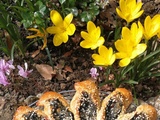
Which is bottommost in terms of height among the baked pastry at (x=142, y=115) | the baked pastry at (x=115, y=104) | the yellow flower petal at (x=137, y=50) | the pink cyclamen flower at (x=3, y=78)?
the baked pastry at (x=142, y=115)

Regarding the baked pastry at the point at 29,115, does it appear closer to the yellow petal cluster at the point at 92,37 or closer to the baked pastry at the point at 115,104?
the baked pastry at the point at 115,104

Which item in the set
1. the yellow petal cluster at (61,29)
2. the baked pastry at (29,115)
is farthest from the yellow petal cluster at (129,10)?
the baked pastry at (29,115)

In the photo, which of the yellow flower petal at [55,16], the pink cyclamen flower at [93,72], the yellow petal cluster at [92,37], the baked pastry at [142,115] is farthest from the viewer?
the pink cyclamen flower at [93,72]

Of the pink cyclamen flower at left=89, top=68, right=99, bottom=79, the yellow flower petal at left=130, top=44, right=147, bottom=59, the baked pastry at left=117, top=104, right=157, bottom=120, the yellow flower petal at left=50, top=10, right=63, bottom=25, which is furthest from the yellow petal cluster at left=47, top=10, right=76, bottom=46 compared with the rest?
the baked pastry at left=117, top=104, right=157, bottom=120

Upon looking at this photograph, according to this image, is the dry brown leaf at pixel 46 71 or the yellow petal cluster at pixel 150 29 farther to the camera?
the dry brown leaf at pixel 46 71

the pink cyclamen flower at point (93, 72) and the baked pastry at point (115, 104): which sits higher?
the pink cyclamen flower at point (93, 72)

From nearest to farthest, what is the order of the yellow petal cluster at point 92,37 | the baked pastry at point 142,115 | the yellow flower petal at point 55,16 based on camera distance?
1. the baked pastry at point 142,115
2. the yellow petal cluster at point 92,37
3. the yellow flower petal at point 55,16

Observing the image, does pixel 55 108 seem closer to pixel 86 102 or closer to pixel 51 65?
pixel 86 102

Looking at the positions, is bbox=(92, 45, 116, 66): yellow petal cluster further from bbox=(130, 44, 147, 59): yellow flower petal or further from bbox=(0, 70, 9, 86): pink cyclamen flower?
bbox=(0, 70, 9, 86): pink cyclamen flower

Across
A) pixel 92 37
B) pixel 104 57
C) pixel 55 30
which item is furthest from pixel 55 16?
pixel 104 57
